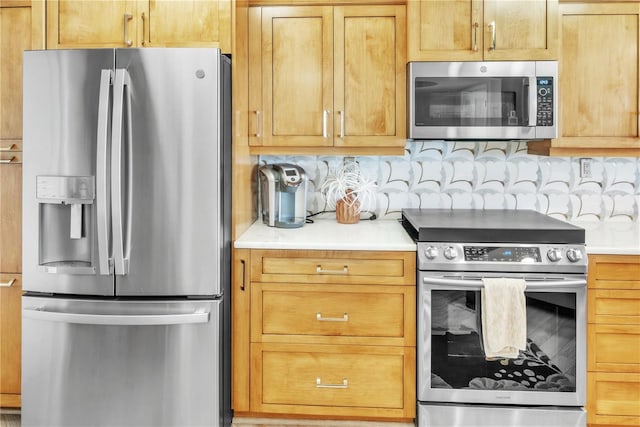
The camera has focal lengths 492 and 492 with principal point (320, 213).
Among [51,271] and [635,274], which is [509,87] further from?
[51,271]

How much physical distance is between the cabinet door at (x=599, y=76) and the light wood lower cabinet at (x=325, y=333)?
1164 mm

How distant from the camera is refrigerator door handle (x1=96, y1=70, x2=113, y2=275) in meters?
1.92

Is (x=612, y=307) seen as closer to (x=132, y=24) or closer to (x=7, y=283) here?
(x=132, y=24)

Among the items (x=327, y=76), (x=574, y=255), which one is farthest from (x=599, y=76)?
(x=327, y=76)

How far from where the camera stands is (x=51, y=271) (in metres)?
2.00

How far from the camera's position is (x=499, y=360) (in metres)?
2.12

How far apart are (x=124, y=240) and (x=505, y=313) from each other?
159 cm

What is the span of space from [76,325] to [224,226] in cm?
72

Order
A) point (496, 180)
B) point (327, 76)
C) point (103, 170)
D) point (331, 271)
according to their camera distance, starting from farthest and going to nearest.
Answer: point (496, 180) → point (327, 76) → point (331, 271) → point (103, 170)

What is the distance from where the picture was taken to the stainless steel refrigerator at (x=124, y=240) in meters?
1.96

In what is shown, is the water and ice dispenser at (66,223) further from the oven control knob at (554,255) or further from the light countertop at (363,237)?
the oven control knob at (554,255)

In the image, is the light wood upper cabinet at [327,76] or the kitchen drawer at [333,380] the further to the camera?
the light wood upper cabinet at [327,76]

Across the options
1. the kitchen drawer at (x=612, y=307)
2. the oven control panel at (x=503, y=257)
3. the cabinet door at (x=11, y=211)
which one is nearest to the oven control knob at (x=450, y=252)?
the oven control panel at (x=503, y=257)

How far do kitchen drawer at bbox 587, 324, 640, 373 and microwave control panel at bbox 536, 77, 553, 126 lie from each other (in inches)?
38.9
